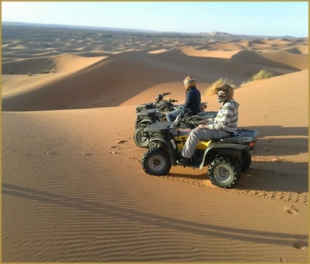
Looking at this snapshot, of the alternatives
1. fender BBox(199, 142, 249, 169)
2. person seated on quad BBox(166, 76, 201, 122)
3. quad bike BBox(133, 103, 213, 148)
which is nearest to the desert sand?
quad bike BBox(133, 103, 213, 148)

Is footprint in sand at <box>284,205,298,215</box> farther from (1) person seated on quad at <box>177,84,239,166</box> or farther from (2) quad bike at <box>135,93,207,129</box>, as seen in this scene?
(2) quad bike at <box>135,93,207,129</box>

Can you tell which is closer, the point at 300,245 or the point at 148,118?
the point at 300,245

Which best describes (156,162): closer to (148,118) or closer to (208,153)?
(208,153)

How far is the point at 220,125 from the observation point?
5.71 m

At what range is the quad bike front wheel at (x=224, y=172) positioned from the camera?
18.5ft

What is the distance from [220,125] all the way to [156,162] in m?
1.48

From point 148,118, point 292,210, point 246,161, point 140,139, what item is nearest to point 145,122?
point 148,118

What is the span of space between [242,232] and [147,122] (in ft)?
15.4

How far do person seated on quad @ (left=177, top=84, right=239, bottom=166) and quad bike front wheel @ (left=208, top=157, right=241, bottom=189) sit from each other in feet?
1.46

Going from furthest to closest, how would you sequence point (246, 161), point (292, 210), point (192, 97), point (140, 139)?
point (140, 139) < point (192, 97) < point (246, 161) < point (292, 210)

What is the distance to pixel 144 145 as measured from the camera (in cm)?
829

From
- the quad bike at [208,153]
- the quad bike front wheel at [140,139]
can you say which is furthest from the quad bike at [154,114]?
the quad bike at [208,153]

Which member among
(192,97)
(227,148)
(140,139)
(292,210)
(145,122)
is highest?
(192,97)

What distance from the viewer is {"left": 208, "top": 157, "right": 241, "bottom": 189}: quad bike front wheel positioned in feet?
18.5
